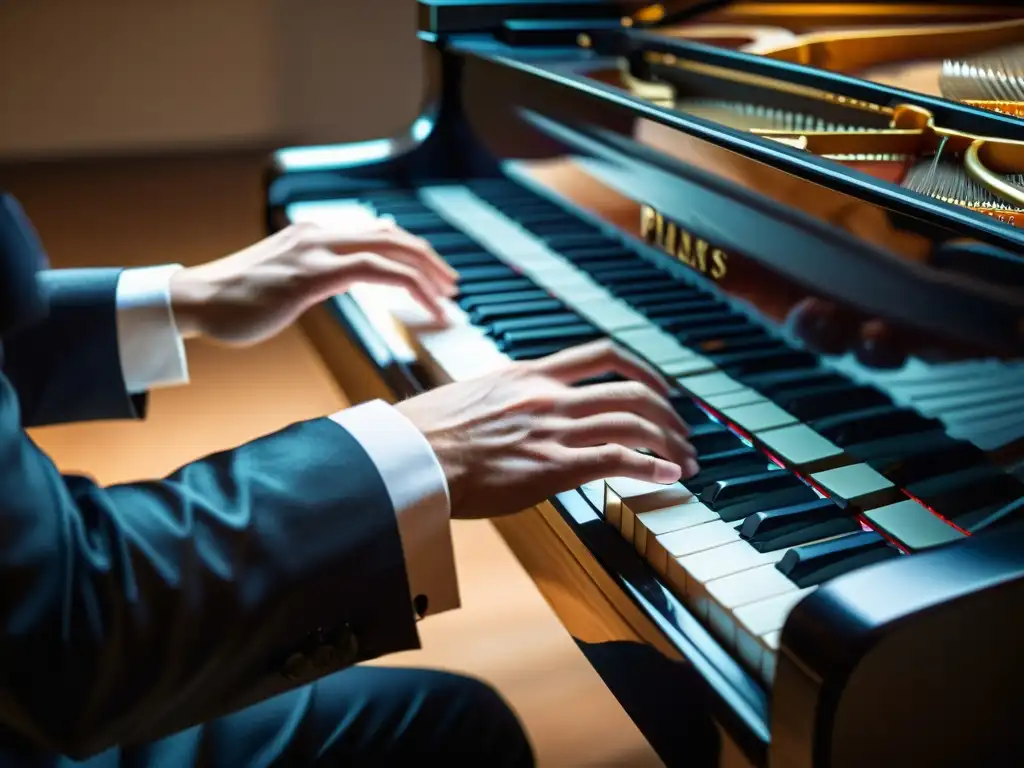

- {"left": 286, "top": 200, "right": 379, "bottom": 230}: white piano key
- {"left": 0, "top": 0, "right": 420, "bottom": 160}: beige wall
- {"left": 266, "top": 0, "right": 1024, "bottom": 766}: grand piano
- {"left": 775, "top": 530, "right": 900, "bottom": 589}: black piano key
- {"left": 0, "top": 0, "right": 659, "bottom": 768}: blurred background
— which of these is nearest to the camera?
{"left": 266, "top": 0, "right": 1024, "bottom": 766}: grand piano

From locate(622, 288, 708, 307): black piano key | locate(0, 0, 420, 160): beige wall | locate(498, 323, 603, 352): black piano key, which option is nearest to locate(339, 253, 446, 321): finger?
locate(498, 323, 603, 352): black piano key

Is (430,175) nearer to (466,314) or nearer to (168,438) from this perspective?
(466,314)

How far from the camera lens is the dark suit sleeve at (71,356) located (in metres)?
1.14

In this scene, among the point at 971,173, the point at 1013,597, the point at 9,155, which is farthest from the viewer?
the point at 9,155

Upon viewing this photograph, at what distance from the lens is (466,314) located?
1.23 m

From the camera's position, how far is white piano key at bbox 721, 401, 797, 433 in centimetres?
91

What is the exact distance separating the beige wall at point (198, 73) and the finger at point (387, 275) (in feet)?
11.9

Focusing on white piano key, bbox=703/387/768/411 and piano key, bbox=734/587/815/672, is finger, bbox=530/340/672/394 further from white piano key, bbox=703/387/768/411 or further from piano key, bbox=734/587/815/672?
piano key, bbox=734/587/815/672

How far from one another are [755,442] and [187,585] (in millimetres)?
512

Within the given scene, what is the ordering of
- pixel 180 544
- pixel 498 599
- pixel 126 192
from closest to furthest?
pixel 180 544 → pixel 498 599 → pixel 126 192

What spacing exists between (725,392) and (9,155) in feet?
14.5

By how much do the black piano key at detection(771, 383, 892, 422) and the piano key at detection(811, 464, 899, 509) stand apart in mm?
71

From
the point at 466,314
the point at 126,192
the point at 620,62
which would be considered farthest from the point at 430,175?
the point at 126,192

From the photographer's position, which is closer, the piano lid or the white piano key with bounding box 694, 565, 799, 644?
the white piano key with bounding box 694, 565, 799, 644
